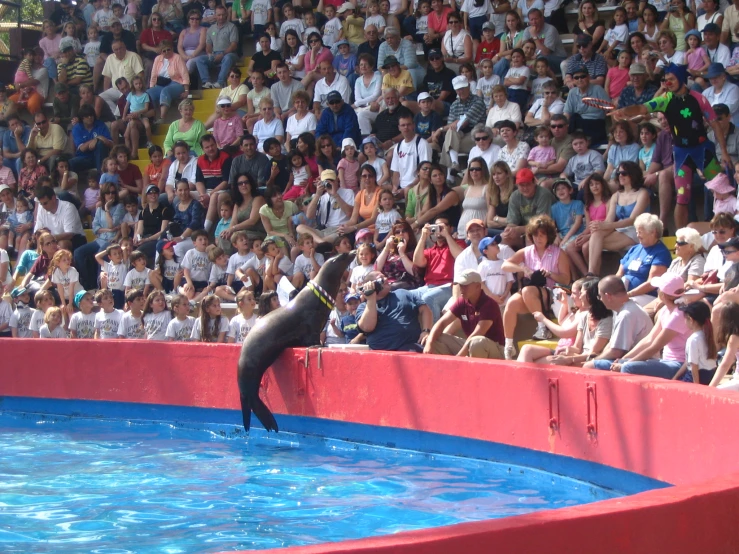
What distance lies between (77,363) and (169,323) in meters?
1.32

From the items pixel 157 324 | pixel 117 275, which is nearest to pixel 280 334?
pixel 157 324

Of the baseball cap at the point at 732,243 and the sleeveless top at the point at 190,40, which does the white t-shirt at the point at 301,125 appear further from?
the baseball cap at the point at 732,243

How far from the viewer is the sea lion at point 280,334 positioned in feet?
33.0

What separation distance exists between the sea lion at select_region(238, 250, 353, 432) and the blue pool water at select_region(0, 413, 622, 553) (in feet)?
1.35

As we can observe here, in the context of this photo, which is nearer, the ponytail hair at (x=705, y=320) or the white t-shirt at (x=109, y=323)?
the ponytail hair at (x=705, y=320)

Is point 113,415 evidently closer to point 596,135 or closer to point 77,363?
point 77,363

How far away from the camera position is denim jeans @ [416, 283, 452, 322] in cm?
1155

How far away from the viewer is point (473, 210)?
12781mm

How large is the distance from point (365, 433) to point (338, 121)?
268 inches

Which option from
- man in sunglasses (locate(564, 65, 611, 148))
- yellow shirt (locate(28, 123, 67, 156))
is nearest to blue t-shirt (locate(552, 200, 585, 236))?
man in sunglasses (locate(564, 65, 611, 148))

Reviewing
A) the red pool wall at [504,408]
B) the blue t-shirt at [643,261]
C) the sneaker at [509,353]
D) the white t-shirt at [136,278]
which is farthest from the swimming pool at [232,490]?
the white t-shirt at [136,278]

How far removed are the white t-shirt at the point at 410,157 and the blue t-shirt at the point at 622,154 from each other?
252 cm

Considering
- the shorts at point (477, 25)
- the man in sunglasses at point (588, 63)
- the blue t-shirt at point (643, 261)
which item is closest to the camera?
the blue t-shirt at point (643, 261)

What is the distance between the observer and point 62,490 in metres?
8.25
